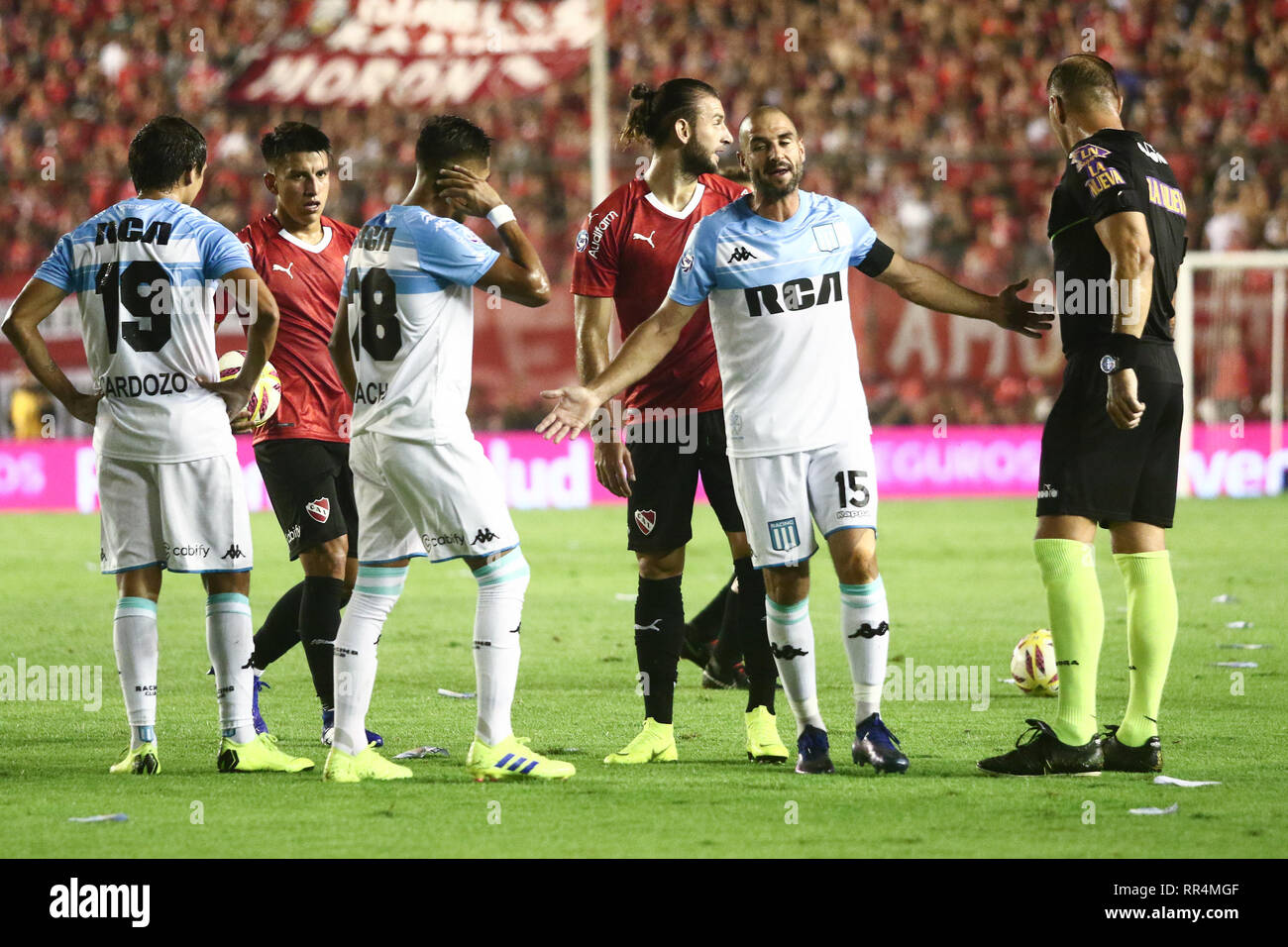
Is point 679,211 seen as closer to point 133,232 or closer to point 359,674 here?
point 133,232

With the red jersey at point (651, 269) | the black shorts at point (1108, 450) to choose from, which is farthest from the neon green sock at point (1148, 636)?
the red jersey at point (651, 269)

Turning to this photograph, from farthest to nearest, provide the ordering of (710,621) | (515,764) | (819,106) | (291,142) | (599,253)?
(819,106), (710,621), (291,142), (599,253), (515,764)

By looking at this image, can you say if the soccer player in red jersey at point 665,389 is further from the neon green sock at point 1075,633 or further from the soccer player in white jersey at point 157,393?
the soccer player in white jersey at point 157,393

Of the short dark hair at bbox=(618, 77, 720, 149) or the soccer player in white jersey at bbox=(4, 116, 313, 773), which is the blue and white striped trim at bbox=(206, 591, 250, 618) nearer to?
the soccer player in white jersey at bbox=(4, 116, 313, 773)

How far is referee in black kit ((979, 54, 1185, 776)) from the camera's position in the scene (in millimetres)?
5602

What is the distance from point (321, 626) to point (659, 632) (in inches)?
51.7

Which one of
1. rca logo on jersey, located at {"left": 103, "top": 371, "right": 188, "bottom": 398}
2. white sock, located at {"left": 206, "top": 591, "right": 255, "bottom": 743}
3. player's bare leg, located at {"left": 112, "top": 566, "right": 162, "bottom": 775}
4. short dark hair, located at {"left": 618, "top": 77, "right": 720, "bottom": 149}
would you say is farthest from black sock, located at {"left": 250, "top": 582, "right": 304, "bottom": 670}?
short dark hair, located at {"left": 618, "top": 77, "right": 720, "bottom": 149}

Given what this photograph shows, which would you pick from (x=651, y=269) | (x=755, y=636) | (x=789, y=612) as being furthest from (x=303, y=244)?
(x=789, y=612)

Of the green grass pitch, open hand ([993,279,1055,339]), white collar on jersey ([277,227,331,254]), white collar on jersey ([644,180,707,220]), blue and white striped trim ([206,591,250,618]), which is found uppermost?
white collar on jersey ([644,180,707,220])

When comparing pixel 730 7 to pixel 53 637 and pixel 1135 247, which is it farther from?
pixel 1135 247

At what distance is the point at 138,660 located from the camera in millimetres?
5789

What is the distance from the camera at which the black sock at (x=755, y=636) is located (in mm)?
6238

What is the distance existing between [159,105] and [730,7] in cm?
858

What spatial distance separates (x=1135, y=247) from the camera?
5535mm
